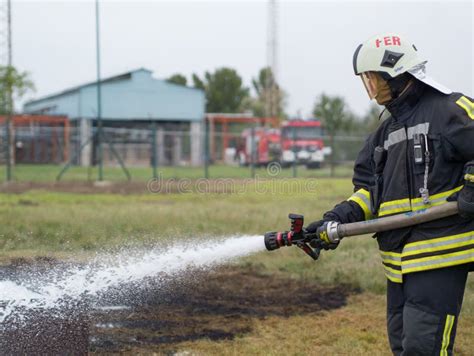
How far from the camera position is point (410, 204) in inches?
120

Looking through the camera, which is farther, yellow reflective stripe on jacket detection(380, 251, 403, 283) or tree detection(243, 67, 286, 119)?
tree detection(243, 67, 286, 119)

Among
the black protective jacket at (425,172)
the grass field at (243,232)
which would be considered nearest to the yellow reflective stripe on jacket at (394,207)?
the black protective jacket at (425,172)

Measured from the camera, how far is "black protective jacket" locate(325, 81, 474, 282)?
291 cm

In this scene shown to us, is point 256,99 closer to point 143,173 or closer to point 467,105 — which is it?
point 143,173

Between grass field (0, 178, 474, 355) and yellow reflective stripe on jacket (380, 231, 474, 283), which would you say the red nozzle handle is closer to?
yellow reflective stripe on jacket (380, 231, 474, 283)

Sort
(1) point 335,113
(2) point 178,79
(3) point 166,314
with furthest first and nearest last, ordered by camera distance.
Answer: (2) point 178,79, (1) point 335,113, (3) point 166,314

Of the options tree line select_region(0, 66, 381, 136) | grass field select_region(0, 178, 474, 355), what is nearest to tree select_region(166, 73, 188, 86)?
tree line select_region(0, 66, 381, 136)

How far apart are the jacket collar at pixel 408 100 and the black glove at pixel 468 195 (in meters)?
0.45

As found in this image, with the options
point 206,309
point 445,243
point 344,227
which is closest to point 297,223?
point 344,227

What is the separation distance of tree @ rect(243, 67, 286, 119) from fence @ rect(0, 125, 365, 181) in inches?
596

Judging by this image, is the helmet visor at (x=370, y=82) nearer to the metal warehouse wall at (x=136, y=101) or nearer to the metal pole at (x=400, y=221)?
the metal pole at (x=400, y=221)

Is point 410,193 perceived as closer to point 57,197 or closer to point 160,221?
point 160,221

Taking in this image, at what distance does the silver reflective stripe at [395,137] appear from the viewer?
3.10 m

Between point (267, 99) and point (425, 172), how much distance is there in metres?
45.3
